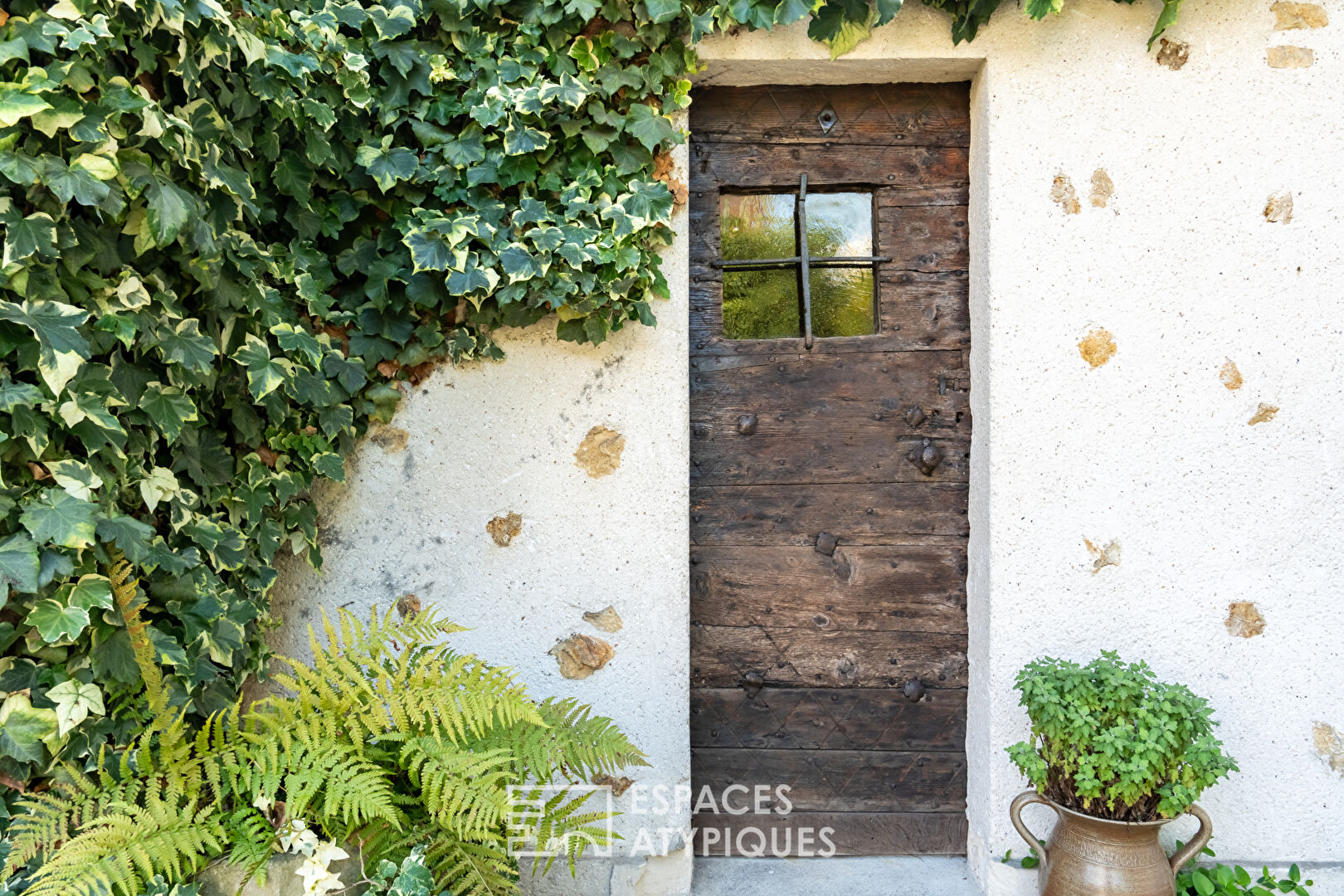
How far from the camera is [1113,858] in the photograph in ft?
5.52

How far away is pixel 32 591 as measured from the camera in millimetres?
1229

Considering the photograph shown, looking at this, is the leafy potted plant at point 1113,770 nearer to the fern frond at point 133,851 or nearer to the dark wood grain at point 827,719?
the dark wood grain at point 827,719

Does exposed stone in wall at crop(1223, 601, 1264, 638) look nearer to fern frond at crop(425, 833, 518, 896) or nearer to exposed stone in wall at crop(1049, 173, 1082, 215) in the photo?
exposed stone in wall at crop(1049, 173, 1082, 215)

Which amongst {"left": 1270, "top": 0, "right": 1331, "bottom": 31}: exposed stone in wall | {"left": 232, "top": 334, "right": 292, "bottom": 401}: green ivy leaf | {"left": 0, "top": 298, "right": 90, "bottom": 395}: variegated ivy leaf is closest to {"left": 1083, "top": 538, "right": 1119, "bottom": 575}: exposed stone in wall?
{"left": 1270, "top": 0, "right": 1331, "bottom": 31}: exposed stone in wall

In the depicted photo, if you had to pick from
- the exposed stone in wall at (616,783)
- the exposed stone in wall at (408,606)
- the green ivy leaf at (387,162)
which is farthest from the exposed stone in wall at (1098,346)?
the exposed stone in wall at (408,606)

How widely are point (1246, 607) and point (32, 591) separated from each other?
238 centimetres

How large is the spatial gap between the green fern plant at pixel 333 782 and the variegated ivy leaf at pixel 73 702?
3.0 inches

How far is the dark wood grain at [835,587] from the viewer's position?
2.11m

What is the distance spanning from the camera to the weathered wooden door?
82.1 inches

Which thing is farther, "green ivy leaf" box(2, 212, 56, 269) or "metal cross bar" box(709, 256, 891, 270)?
"metal cross bar" box(709, 256, 891, 270)

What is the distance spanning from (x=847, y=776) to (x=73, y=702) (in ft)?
5.55

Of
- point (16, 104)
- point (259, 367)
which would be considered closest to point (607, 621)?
point (259, 367)

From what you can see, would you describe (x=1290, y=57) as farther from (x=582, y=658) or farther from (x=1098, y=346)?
(x=582, y=658)

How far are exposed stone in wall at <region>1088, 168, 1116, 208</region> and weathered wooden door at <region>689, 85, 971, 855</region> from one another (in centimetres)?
30
